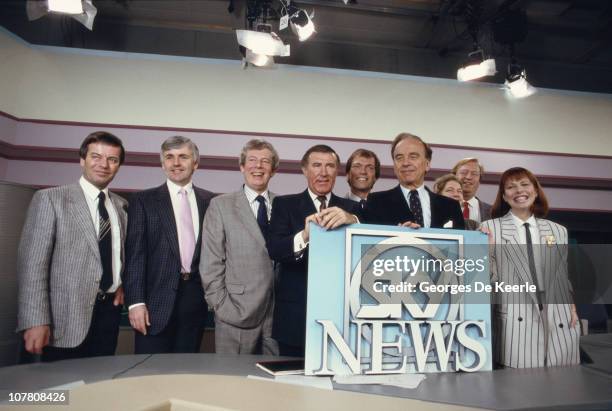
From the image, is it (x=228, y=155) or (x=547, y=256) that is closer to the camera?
(x=547, y=256)

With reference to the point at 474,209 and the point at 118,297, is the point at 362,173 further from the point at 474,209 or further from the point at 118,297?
the point at 118,297

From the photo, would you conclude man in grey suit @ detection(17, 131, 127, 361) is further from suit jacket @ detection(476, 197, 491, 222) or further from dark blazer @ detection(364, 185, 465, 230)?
suit jacket @ detection(476, 197, 491, 222)

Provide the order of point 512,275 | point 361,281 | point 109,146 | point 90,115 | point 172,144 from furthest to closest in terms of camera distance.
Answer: point 90,115 → point 172,144 → point 109,146 → point 512,275 → point 361,281

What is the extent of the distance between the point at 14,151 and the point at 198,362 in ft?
12.6

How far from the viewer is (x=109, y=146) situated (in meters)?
2.12

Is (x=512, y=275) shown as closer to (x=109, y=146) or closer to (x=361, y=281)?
(x=361, y=281)

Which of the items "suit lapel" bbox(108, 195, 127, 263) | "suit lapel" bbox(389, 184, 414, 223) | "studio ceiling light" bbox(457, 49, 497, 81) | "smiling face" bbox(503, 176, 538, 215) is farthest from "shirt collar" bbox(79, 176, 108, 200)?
"studio ceiling light" bbox(457, 49, 497, 81)

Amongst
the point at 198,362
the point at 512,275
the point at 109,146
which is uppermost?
the point at 109,146

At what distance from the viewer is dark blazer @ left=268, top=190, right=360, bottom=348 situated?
1.72 meters

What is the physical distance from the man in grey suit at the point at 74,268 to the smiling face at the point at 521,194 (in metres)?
1.96

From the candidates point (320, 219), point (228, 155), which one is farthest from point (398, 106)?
point (320, 219)

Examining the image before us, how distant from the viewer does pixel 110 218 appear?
2.08 metres

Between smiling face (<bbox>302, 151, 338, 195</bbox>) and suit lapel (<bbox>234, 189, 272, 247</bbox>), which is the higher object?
smiling face (<bbox>302, 151, 338, 195</bbox>)

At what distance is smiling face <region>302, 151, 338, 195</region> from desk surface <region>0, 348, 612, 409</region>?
90 centimetres
